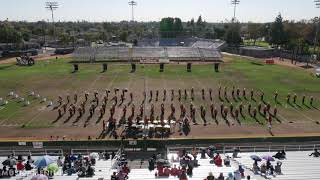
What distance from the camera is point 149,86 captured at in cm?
4966

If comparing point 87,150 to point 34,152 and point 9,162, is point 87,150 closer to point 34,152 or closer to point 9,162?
point 34,152

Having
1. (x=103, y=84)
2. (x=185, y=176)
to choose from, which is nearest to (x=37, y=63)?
(x=103, y=84)

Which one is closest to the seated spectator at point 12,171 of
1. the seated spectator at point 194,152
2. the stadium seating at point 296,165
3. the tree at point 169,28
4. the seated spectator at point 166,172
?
the seated spectator at point 166,172

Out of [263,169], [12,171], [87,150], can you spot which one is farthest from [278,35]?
[12,171]

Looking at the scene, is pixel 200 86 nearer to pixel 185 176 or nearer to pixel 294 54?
pixel 185 176

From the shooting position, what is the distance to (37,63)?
246ft

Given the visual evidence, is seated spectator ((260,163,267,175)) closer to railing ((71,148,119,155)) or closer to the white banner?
railing ((71,148,119,155))

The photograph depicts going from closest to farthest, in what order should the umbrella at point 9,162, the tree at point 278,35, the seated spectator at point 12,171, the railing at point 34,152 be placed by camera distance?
the seated spectator at point 12,171, the umbrella at point 9,162, the railing at point 34,152, the tree at point 278,35

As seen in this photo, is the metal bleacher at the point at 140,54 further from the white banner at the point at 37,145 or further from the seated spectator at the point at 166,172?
the seated spectator at the point at 166,172

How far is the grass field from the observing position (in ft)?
110

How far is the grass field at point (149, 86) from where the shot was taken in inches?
1323

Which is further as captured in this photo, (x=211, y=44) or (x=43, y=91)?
(x=211, y=44)

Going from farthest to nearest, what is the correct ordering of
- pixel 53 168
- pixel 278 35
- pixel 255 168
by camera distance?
pixel 278 35 → pixel 255 168 → pixel 53 168

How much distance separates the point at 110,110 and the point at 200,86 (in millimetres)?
17264
